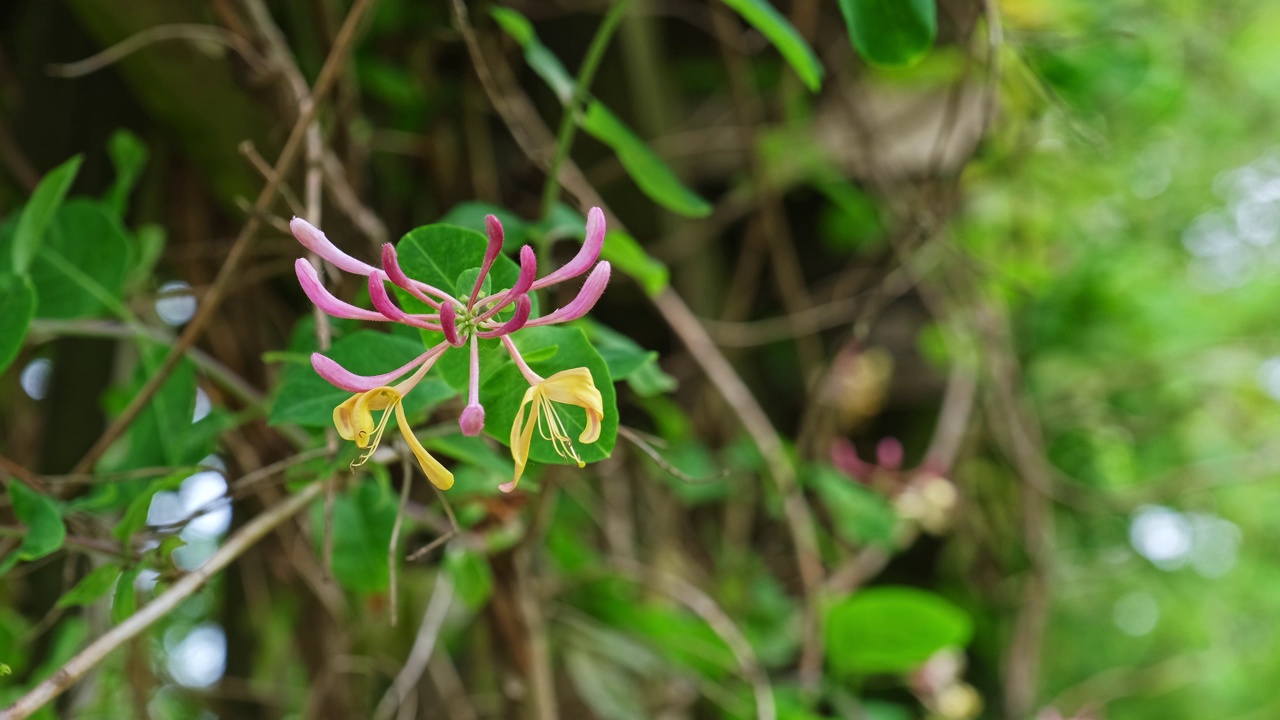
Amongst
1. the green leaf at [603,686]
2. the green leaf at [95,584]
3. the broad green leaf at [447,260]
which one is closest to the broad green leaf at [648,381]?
the broad green leaf at [447,260]

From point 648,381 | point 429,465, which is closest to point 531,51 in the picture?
point 648,381

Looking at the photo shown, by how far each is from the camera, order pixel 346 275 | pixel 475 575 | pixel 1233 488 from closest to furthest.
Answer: pixel 346 275, pixel 475 575, pixel 1233 488

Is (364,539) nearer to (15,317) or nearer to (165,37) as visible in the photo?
(15,317)

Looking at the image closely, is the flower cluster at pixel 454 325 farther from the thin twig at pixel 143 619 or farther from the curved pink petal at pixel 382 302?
the thin twig at pixel 143 619

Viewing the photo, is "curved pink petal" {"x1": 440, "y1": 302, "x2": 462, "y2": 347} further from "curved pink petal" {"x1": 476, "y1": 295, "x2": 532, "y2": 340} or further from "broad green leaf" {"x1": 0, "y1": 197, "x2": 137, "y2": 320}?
"broad green leaf" {"x1": 0, "y1": 197, "x2": 137, "y2": 320}

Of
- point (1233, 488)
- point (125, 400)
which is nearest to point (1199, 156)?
point (1233, 488)

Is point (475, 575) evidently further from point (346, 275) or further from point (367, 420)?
point (367, 420)

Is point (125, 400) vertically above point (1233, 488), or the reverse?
point (125, 400)
